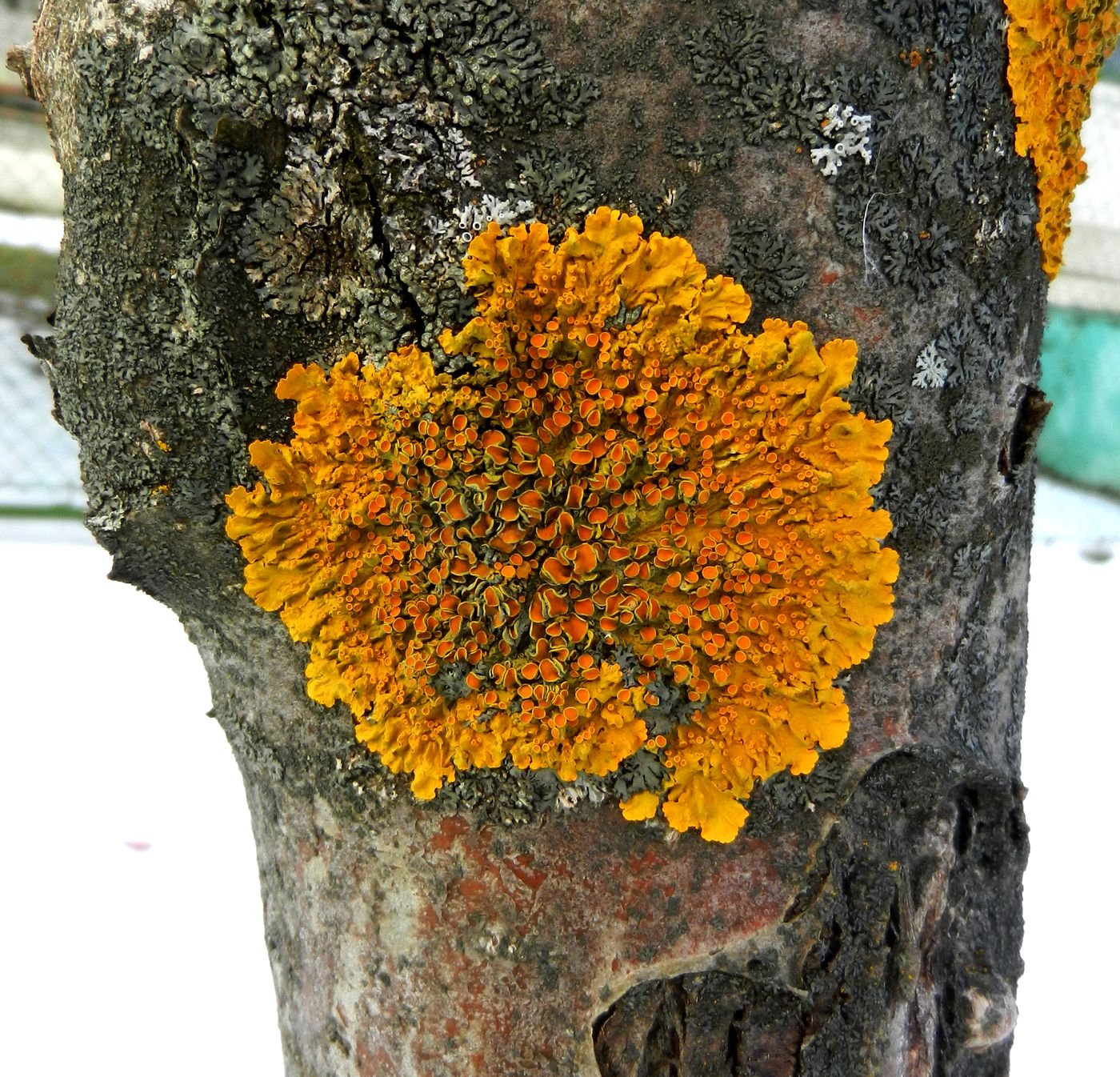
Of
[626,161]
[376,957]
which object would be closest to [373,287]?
[626,161]

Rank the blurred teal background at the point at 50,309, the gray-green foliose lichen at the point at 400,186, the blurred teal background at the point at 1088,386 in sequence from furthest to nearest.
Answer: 1. the blurred teal background at the point at 1088,386
2. the blurred teal background at the point at 50,309
3. the gray-green foliose lichen at the point at 400,186

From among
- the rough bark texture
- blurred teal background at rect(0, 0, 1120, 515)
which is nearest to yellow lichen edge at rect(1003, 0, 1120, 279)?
the rough bark texture

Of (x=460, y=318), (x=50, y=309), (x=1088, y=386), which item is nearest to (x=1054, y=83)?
(x=460, y=318)

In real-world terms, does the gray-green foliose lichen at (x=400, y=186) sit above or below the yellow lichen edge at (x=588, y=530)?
above

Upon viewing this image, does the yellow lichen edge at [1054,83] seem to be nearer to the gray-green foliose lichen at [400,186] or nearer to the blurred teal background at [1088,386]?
the gray-green foliose lichen at [400,186]

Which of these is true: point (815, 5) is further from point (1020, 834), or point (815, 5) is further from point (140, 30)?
point (1020, 834)

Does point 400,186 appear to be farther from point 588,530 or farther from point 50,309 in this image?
point 50,309

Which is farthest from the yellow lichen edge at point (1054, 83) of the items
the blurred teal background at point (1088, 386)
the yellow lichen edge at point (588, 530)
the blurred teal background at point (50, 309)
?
the blurred teal background at point (1088, 386)
